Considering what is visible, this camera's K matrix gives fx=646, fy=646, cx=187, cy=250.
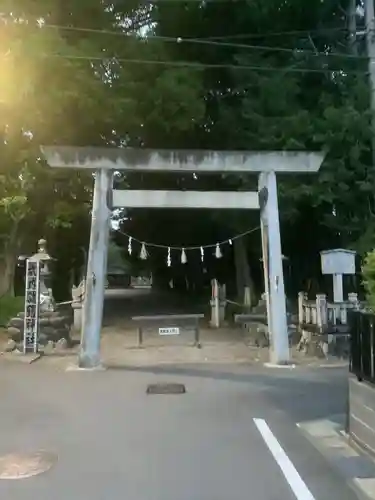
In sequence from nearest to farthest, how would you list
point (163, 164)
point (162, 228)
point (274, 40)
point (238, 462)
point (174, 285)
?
point (238, 462) → point (163, 164) → point (274, 40) → point (162, 228) → point (174, 285)

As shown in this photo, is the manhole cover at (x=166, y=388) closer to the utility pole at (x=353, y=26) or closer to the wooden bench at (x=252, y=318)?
the wooden bench at (x=252, y=318)

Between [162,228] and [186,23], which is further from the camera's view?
[162,228]

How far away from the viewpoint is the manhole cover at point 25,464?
5.33 m

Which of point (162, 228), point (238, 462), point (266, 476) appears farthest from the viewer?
point (162, 228)

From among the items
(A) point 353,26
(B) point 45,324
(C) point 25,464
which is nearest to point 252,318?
(B) point 45,324

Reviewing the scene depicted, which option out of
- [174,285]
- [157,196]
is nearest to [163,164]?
[157,196]

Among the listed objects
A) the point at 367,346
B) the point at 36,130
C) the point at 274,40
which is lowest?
the point at 367,346

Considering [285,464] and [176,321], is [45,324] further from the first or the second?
[285,464]

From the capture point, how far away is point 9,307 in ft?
68.0

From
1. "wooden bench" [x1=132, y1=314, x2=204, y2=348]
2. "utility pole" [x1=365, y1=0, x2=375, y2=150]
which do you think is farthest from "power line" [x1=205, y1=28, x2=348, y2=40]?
"wooden bench" [x1=132, y1=314, x2=204, y2=348]

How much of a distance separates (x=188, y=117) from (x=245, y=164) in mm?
5721

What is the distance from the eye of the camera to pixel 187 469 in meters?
5.42

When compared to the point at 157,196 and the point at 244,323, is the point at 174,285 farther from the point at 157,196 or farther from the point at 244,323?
the point at 157,196

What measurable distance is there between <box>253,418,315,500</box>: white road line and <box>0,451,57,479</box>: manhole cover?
2.00 m
